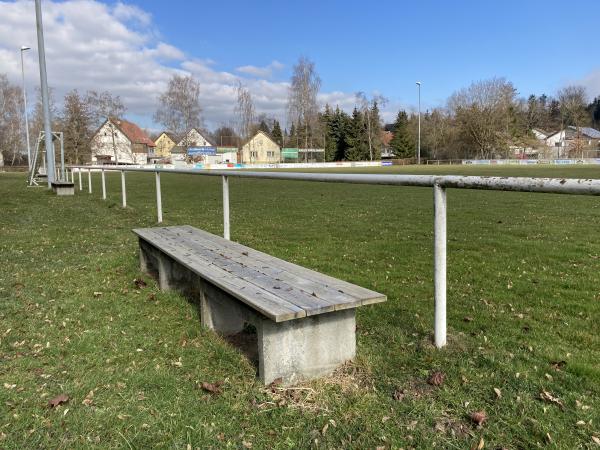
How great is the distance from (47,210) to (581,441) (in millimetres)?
12312

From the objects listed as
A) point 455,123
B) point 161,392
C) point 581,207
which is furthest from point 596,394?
point 455,123

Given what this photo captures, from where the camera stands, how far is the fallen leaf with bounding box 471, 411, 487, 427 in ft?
7.73

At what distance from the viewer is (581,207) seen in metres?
11.5

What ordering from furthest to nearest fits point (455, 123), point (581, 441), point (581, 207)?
point (455, 123)
point (581, 207)
point (581, 441)

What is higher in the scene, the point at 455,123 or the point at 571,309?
the point at 455,123

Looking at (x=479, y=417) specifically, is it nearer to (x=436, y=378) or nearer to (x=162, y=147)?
(x=436, y=378)

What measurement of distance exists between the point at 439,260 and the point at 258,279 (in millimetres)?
1157

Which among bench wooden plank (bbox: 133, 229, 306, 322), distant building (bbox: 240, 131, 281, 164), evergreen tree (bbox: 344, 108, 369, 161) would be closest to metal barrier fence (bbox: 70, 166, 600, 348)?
bench wooden plank (bbox: 133, 229, 306, 322)

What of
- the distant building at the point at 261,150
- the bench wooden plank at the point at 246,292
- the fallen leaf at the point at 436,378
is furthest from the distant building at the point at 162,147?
the fallen leaf at the point at 436,378

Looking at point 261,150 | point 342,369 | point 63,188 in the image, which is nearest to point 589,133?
point 261,150

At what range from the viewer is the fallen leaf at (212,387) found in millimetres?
2744

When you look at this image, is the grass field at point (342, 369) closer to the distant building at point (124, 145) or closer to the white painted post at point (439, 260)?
the white painted post at point (439, 260)

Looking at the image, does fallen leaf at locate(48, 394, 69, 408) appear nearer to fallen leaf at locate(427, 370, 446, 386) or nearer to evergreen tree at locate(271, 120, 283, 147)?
fallen leaf at locate(427, 370, 446, 386)

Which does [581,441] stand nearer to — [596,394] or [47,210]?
[596,394]
